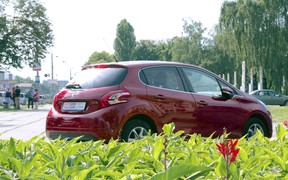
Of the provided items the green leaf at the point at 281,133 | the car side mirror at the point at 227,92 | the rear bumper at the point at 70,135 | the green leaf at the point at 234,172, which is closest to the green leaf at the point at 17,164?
the green leaf at the point at 234,172

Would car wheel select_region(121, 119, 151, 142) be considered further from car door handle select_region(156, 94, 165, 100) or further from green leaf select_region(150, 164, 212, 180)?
green leaf select_region(150, 164, 212, 180)

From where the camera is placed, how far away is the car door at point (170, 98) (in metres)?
8.12

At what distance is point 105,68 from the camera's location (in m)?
8.23

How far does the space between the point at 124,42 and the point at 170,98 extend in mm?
105622

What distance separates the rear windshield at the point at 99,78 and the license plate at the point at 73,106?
0.31 m

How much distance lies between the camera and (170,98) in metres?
8.28

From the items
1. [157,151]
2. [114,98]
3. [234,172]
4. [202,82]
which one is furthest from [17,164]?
[202,82]

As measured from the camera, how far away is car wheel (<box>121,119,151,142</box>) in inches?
299

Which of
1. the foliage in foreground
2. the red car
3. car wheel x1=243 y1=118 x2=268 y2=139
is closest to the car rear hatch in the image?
the red car

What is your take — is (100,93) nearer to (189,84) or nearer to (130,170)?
(189,84)

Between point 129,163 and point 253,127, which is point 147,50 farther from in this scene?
point 129,163

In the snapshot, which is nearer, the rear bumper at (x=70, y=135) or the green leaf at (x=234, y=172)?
the green leaf at (x=234, y=172)

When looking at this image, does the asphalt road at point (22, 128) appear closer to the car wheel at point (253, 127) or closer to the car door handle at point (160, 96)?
the car door handle at point (160, 96)

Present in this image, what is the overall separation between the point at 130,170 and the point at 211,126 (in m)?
7.09
